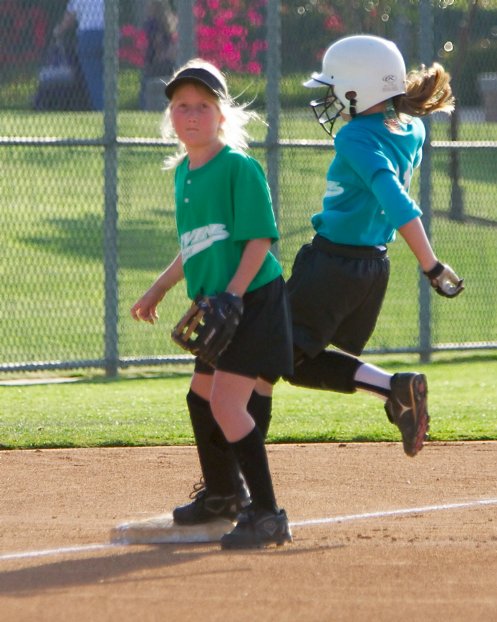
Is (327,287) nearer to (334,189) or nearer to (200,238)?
(334,189)

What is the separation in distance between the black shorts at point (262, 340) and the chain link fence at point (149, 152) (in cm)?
474

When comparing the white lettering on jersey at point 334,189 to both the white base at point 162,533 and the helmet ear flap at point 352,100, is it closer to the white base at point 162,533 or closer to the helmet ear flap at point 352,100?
the helmet ear flap at point 352,100

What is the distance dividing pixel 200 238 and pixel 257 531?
106cm

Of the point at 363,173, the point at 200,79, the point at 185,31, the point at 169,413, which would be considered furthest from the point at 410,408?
the point at 185,31

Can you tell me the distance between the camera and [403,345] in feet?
35.1

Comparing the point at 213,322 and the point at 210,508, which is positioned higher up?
the point at 213,322

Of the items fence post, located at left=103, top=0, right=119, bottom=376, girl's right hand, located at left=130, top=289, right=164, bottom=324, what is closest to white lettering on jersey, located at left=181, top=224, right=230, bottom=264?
girl's right hand, located at left=130, top=289, right=164, bottom=324

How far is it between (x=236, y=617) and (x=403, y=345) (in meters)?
7.02

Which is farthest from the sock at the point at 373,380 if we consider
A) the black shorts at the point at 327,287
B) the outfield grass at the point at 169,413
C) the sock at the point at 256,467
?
the outfield grass at the point at 169,413

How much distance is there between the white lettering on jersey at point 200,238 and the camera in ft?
15.4

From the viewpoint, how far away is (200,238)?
4.74m

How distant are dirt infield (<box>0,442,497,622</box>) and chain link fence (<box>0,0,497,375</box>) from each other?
10.4 feet

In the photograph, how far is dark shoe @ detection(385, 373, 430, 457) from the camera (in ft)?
17.5

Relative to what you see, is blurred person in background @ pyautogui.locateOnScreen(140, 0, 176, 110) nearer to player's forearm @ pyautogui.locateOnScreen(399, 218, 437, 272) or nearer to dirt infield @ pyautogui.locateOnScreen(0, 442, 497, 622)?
dirt infield @ pyautogui.locateOnScreen(0, 442, 497, 622)
